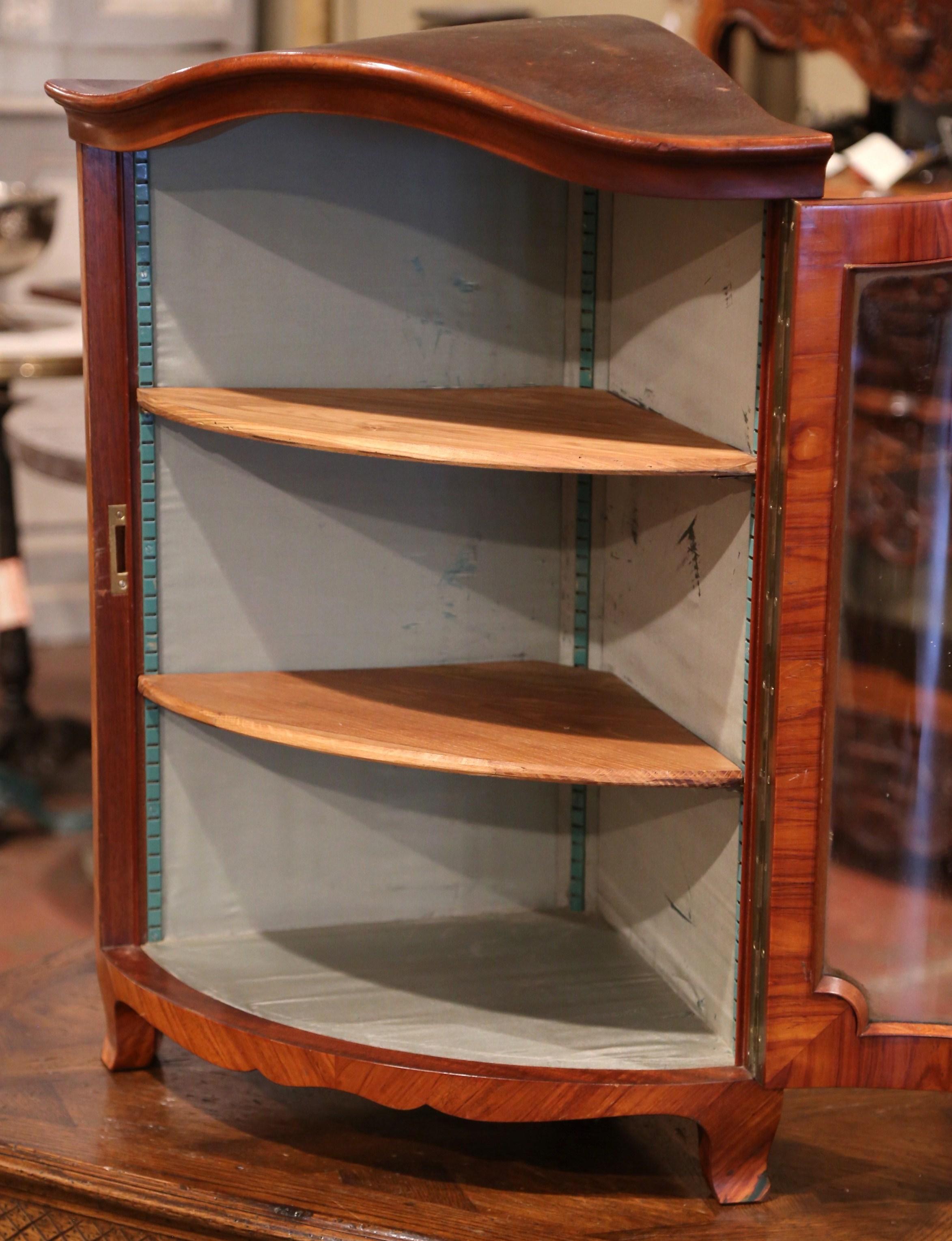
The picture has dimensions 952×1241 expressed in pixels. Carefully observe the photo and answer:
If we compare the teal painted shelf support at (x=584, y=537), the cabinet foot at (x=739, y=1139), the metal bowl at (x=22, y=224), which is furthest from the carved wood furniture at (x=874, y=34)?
the cabinet foot at (x=739, y=1139)

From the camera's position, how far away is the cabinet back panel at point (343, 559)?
6.95 feet

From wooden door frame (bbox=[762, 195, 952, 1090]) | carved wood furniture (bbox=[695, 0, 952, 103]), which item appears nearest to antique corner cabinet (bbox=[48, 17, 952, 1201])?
wooden door frame (bbox=[762, 195, 952, 1090])

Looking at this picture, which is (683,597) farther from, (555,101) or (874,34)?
(874,34)

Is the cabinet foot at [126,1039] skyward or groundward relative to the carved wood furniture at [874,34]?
groundward

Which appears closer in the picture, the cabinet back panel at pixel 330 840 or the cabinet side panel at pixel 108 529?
the cabinet side panel at pixel 108 529

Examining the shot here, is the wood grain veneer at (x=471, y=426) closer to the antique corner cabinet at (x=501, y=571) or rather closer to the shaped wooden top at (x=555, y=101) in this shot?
the antique corner cabinet at (x=501, y=571)

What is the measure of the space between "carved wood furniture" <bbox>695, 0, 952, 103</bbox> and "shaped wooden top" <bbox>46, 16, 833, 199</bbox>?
153 centimetres

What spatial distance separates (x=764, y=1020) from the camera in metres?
1.80

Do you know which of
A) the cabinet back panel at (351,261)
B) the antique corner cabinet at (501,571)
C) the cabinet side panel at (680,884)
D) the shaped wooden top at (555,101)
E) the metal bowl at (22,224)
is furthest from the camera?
A: the metal bowl at (22,224)

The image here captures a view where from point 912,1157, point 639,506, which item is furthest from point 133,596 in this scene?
point 912,1157

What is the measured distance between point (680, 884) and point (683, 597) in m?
0.38

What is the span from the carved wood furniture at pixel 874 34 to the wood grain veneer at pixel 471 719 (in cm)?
160

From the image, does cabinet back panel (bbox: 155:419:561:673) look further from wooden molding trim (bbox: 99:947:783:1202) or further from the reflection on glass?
the reflection on glass

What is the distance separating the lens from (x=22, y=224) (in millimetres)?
3328
